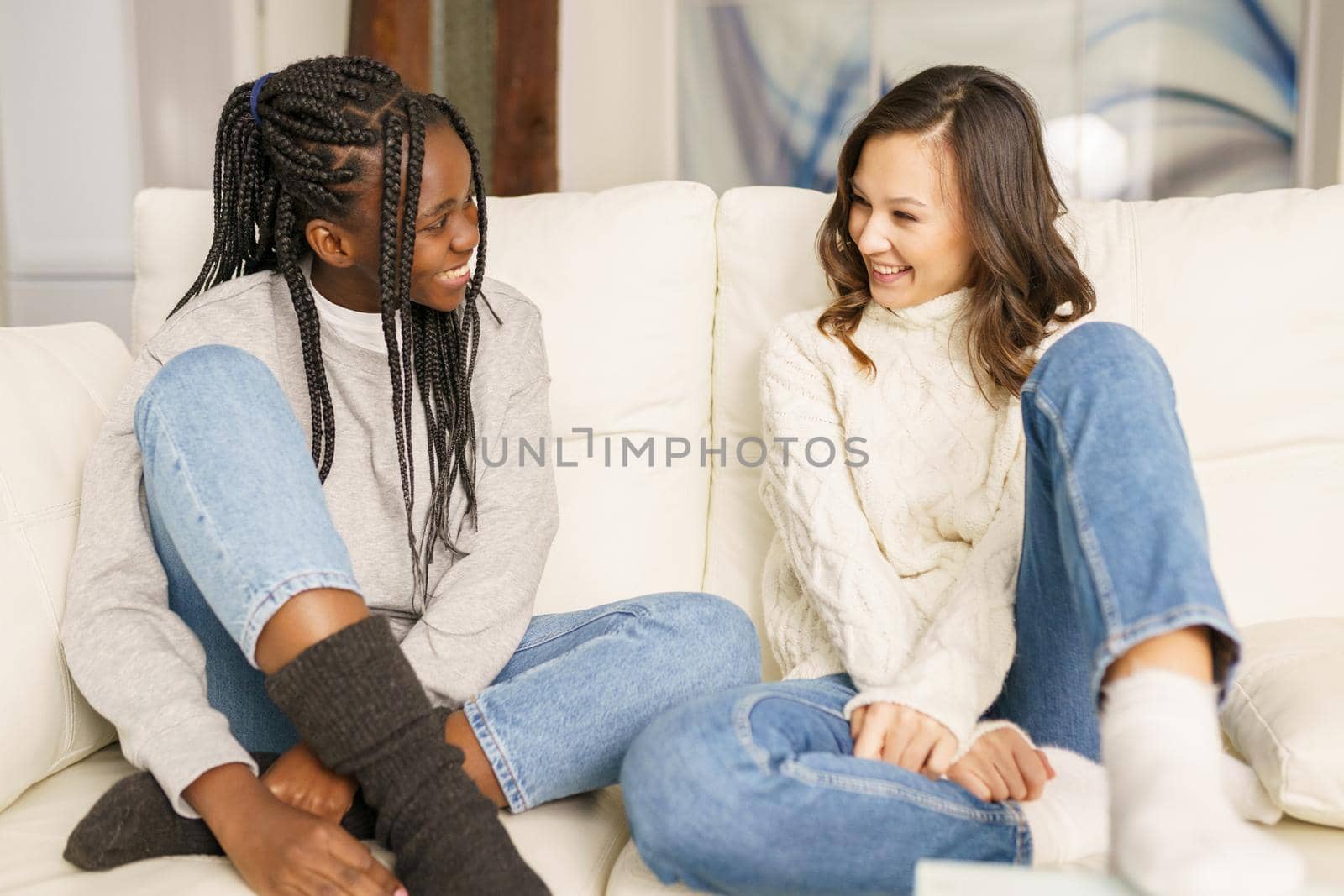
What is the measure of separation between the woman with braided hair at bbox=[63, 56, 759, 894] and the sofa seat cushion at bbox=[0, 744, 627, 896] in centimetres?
2

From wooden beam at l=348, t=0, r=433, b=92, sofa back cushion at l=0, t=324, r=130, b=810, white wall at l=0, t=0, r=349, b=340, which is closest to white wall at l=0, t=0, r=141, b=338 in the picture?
white wall at l=0, t=0, r=349, b=340

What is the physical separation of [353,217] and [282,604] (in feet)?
1.47

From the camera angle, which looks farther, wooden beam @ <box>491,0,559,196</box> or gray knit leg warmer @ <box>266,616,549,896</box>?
wooden beam @ <box>491,0,559,196</box>

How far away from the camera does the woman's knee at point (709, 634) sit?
105cm

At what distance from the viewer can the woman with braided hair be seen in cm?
83

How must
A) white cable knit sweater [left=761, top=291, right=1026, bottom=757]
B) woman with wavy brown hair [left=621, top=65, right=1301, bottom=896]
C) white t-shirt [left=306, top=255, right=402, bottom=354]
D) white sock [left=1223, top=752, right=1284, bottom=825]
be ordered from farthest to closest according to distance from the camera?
white t-shirt [left=306, top=255, right=402, bottom=354] < white cable knit sweater [left=761, top=291, right=1026, bottom=757] < white sock [left=1223, top=752, right=1284, bottom=825] < woman with wavy brown hair [left=621, top=65, right=1301, bottom=896]

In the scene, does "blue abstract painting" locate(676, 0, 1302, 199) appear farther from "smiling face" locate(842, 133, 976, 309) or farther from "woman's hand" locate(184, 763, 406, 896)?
"woman's hand" locate(184, 763, 406, 896)

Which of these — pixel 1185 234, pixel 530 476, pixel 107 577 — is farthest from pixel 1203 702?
pixel 107 577

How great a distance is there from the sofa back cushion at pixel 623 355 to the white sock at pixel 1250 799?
2.18 ft

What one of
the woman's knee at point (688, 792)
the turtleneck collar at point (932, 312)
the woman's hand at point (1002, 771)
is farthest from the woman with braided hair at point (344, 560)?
the turtleneck collar at point (932, 312)

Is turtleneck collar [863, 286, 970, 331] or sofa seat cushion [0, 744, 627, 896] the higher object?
turtleneck collar [863, 286, 970, 331]

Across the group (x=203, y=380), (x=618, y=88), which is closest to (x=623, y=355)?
(x=203, y=380)

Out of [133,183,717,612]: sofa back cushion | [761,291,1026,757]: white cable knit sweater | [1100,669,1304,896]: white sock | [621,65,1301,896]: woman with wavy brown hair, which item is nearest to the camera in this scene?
[1100,669,1304,896]: white sock

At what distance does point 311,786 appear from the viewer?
87cm
